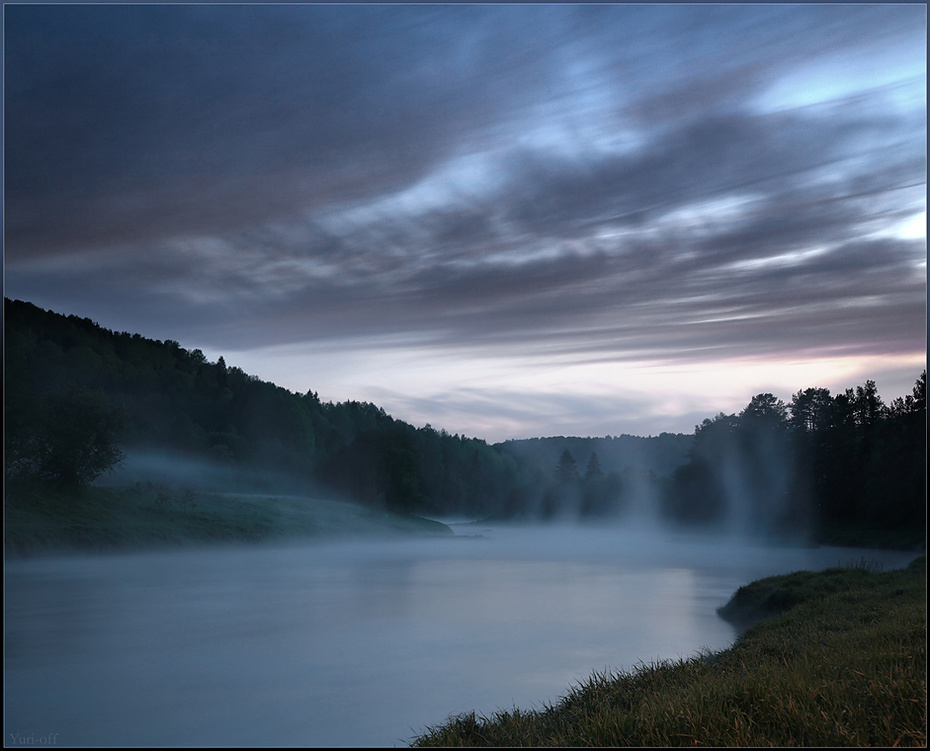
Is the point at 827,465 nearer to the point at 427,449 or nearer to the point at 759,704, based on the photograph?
the point at 759,704

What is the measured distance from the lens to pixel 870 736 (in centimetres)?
578

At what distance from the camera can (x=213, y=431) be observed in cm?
8212

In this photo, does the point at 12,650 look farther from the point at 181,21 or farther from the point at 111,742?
the point at 181,21

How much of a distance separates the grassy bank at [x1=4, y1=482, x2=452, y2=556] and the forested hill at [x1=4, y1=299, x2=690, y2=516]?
92.3 inches

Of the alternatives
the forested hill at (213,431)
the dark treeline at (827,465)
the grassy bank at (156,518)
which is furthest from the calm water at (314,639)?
the forested hill at (213,431)

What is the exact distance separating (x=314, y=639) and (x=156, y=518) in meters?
35.2

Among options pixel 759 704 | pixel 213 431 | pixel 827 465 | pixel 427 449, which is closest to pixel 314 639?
pixel 759 704

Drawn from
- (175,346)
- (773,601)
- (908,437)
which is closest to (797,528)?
(908,437)

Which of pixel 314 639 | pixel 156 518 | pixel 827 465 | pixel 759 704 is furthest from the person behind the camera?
pixel 156 518

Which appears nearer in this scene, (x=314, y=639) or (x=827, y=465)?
(x=314, y=639)

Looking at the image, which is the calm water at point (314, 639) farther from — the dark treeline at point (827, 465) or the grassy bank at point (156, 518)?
the dark treeline at point (827, 465)

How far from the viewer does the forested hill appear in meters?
47.6

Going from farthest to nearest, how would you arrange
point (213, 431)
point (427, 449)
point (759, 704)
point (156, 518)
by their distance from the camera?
point (427, 449), point (213, 431), point (156, 518), point (759, 704)

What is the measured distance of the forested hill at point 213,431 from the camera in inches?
1875
